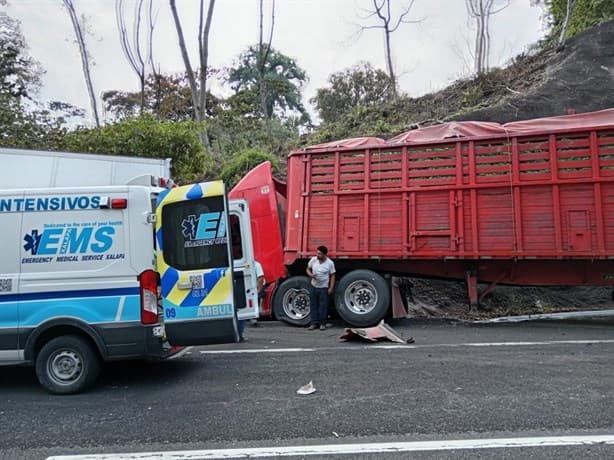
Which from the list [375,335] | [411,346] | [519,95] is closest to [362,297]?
[375,335]

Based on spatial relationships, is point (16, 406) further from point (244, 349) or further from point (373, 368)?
point (373, 368)

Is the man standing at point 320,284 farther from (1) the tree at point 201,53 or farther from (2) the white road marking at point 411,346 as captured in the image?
(1) the tree at point 201,53

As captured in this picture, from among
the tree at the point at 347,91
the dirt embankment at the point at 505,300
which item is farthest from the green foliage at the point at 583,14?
the dirt embankment at the point at 505,300

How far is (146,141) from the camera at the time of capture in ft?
42.6

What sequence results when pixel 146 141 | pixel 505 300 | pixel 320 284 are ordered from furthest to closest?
pixel 146 141, pixel 505 300, pixel 320 284

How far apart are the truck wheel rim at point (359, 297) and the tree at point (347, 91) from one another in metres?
21.3

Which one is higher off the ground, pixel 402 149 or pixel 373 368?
pixel 402 149

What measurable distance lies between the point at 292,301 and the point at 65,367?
4861mm

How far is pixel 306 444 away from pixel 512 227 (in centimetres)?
601

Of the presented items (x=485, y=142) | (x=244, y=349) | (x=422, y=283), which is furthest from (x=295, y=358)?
(x=422, y=283)

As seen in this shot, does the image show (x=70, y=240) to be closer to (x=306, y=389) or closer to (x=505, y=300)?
(x=306, y=389)

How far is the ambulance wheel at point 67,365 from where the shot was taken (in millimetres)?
5047

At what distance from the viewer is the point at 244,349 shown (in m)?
7.13

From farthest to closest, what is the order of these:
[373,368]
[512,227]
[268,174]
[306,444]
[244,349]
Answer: [268,174] < [512,227] < [244,349] < [373,368] < [306,444]
